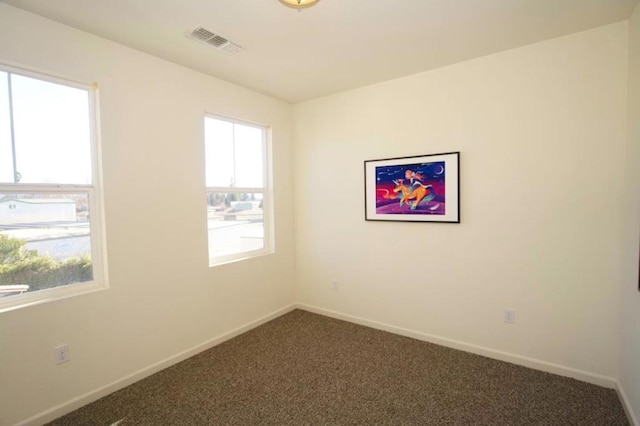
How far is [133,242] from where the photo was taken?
2.57 meters

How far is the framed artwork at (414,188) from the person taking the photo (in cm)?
296

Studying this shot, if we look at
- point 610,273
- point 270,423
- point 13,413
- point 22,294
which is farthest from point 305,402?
point 610,273

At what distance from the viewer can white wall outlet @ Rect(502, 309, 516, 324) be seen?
273cm

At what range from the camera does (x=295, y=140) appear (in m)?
4.09

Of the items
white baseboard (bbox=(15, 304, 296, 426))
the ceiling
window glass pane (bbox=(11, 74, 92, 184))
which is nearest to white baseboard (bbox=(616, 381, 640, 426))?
the ceiling

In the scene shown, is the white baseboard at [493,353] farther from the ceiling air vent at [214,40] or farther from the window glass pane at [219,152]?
the ceiling air vent at [214,40]

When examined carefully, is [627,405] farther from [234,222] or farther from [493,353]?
[234,222]

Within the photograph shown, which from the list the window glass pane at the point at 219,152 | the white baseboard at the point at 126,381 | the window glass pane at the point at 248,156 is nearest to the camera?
the white baseboard at the point at 126,381

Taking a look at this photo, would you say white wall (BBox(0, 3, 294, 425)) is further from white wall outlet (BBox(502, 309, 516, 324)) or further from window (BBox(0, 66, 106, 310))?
white wall outlet (BBox(502, 309, 516, 324))

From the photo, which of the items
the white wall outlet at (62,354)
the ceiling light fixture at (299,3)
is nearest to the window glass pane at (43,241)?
the white wall outlet at (62,354)

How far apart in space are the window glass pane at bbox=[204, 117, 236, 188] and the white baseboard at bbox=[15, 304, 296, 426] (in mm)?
1560

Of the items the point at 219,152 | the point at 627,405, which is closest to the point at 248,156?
the point at 219,152

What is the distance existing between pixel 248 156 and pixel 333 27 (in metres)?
1.81

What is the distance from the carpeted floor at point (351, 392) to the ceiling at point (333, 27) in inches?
104
